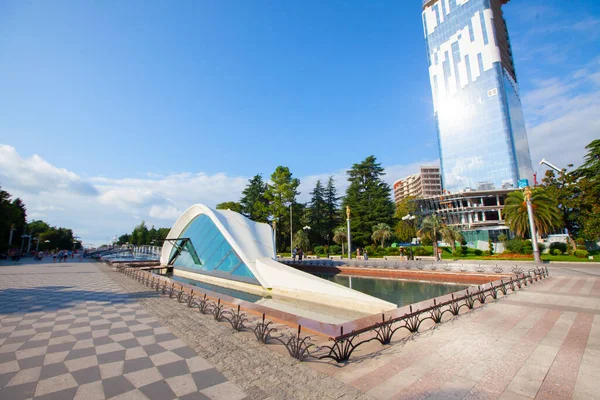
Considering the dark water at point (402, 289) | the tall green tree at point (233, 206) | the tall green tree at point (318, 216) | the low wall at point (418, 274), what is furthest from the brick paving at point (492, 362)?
the tall green tree at point (233, 206)

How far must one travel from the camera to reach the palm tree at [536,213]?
A: 2836 centimetres

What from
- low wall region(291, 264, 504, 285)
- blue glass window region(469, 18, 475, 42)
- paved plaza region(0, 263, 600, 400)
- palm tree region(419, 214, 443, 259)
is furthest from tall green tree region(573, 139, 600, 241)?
blue glass window region(469, 18, 475, 42)

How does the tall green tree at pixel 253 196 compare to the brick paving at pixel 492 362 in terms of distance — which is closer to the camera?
the brick paving at pixel 492 362

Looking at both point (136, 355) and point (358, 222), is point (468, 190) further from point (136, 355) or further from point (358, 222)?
point (136, 355)

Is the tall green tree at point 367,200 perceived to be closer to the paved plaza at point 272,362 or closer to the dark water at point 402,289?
the dark water at point 402,289

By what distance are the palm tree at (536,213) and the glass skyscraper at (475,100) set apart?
36931mm

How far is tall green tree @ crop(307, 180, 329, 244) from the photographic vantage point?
155 feet

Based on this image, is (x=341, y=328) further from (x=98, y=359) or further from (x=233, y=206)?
(x=233, y=206)

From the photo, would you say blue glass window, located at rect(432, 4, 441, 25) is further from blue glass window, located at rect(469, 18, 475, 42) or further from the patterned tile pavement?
the patterned tile pavement

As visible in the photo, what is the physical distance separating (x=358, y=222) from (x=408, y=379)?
3979 cm

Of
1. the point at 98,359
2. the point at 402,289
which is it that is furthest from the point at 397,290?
the point at 98,359

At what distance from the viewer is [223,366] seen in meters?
4.29

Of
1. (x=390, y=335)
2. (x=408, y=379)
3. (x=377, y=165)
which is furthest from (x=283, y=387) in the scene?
(x=377, y=165)

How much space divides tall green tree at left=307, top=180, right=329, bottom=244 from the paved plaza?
39.7m
